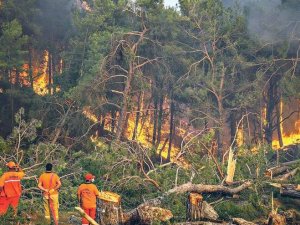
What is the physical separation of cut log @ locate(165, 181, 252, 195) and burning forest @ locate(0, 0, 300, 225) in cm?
4

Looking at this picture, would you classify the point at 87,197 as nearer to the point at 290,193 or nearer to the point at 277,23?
the point at 290,193

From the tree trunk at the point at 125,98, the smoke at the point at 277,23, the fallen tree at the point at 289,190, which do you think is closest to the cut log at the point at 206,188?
the fallen tree at the point at 289,190

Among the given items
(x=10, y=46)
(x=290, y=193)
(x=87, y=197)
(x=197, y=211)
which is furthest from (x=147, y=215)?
(x=10, y=46)

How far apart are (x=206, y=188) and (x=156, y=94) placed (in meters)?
15.3

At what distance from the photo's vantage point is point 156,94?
25922mm

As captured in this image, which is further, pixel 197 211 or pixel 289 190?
pixel 289 190

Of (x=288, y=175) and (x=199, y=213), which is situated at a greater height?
(x=288, y=175)

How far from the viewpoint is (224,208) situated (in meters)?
10.4

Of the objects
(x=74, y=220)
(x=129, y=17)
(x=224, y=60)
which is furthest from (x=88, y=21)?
(x=74, y=220)

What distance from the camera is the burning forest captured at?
40.5ft

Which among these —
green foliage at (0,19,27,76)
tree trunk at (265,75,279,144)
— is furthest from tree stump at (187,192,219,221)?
tree trunk at (265,75,279,144)

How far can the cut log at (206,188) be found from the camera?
1063 centimetres

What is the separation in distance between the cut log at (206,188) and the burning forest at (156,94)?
0.04 meters

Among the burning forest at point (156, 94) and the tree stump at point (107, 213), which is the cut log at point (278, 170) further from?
the tree stump at point (107, 213)
